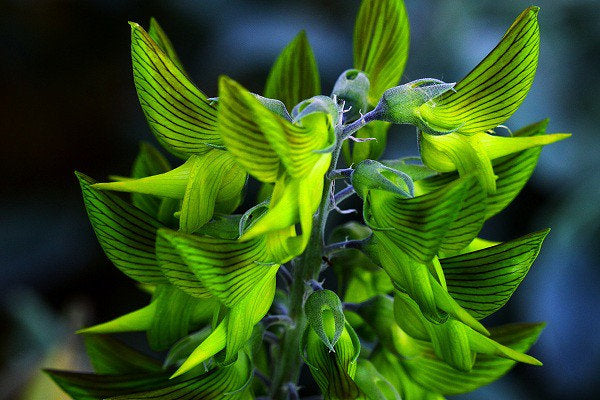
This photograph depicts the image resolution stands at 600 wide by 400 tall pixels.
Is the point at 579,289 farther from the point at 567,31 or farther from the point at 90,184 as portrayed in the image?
the point at 90,184

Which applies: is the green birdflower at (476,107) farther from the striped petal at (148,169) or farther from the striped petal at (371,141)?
the striped petal at (148,169)

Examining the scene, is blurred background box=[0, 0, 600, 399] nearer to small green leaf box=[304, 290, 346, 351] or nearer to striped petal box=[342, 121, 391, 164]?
striped petal box=[342, 121, 391, 164]

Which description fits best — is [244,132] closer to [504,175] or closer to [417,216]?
[417,216]

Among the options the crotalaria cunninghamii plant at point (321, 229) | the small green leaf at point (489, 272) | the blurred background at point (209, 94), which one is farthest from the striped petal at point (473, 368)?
the blurred background at point (209, 94)

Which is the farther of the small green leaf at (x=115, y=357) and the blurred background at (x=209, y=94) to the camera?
the blurred background at (x=209, y=94)

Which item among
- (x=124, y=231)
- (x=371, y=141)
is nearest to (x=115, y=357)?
(x=124, y=231)

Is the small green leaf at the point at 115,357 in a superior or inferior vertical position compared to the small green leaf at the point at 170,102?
inferior

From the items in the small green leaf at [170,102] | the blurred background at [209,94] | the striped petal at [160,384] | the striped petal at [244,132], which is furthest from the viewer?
the blurred background at [209,94]

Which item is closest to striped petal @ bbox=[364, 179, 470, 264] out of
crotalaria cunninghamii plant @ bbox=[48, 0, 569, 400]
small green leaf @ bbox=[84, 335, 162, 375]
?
crotalaria cunninghamii plant @ bbox=[48, 0, 569, 400]
